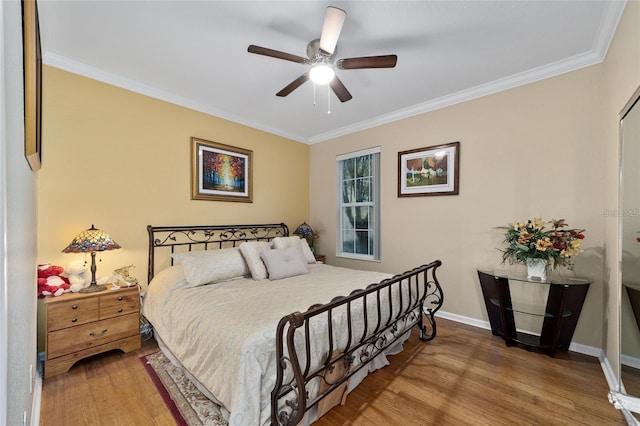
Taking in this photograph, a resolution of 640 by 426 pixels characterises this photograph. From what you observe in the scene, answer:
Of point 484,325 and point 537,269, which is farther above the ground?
point 537,269

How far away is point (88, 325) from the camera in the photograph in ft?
7.38

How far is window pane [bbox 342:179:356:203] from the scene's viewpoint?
4.37m

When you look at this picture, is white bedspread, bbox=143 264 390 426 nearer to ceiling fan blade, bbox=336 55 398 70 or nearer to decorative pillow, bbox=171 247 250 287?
decorative pillow, bbox=171 247 250 287

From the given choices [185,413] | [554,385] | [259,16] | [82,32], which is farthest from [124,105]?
[554,385]

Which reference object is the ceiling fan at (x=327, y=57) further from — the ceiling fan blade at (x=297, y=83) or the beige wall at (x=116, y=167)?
the beige wall at (x=116, y=167)

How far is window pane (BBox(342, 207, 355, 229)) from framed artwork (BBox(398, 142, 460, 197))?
95cm

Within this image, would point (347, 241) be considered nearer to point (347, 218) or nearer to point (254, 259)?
point (347, 218)

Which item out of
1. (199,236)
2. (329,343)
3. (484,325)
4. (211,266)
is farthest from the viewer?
(199,236)

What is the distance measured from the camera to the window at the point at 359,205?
4.07 m

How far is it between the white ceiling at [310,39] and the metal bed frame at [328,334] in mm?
1673

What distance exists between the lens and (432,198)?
11.3 feet

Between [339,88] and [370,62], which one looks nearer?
[370,62]

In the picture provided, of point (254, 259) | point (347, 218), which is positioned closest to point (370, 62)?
point (254, 259)

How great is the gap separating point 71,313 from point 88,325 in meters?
0.17
